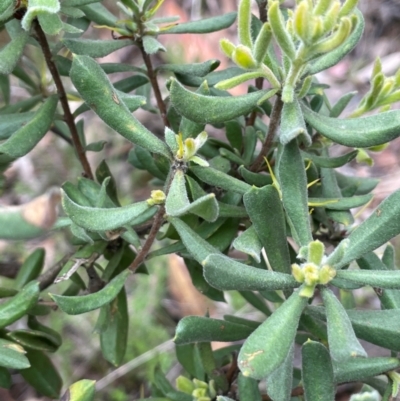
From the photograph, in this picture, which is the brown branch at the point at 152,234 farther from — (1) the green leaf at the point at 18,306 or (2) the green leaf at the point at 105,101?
(1) the green leaf at the point at 18,306

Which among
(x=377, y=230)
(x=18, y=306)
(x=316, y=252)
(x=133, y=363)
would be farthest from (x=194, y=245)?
(x=133, y=363)

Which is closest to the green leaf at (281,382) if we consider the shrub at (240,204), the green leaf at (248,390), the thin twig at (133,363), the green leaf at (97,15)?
the shrub at (240,204)

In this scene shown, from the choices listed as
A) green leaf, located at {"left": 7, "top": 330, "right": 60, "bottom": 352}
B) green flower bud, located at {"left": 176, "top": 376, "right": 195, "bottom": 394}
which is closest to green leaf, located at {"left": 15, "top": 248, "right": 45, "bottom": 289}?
green leaf, located at {"left": 7, "top": 330, "right": 60, "bottom": 352}

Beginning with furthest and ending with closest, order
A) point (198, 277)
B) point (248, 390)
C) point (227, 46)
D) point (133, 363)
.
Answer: point (133, 363), point (198, 277), point (248, 390), point (227, 46)

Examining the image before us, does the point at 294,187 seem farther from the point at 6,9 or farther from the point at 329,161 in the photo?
the point at 6,9

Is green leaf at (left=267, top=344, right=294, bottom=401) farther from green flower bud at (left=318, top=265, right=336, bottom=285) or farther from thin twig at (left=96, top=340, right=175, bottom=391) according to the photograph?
thin twig at (left=96, top=340, right=175, bottom=391)

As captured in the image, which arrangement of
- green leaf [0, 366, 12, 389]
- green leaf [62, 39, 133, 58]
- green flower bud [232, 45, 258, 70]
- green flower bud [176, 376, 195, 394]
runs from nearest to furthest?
green flower bud [232, 45, 258, 70] < green leaf [62, 39, 133, 58] < green leaf [0, 366, 12, 389] < green flower bud [176, 376, 195, 394]
